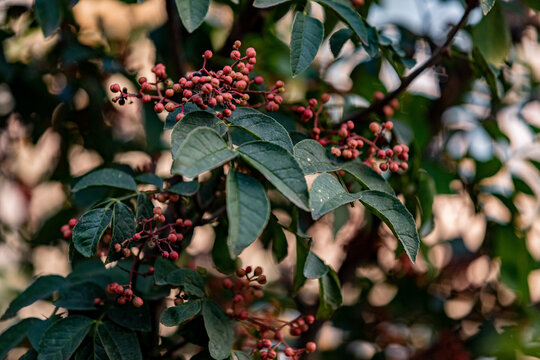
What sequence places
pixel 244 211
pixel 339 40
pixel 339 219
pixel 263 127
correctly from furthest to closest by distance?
1. pixel 339 219
2. pixel 339 40
3. pixel 263 127
4. pixel 244 211

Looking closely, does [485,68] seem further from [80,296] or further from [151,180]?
[80,296]

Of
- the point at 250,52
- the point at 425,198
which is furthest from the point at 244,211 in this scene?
the point at 425,198

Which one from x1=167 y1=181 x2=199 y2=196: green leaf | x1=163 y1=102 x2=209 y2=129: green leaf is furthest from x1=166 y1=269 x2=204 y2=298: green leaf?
x1=163 y1=102 x2=209 y2=129: green leaf

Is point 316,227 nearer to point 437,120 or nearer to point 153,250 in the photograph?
point 437,120

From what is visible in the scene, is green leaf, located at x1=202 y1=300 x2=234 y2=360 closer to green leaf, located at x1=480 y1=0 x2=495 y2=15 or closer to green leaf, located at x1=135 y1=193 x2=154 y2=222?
green leaf, located at x1=135 y1=193 x2=154 y2=222

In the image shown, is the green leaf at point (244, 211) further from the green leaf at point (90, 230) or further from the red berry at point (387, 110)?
the red berry at point (387, 110)

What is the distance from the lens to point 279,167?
22.7 inches

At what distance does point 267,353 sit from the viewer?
2.53 ft

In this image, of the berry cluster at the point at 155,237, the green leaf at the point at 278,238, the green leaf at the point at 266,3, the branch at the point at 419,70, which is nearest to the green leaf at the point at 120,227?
the berry cluster at the point at 155,237

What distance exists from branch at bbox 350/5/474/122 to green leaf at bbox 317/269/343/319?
0.30 m

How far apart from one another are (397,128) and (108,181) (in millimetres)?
479

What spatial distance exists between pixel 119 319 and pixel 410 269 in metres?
1.09

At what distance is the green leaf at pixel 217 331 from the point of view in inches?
28.5

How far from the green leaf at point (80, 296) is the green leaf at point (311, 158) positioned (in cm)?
38
